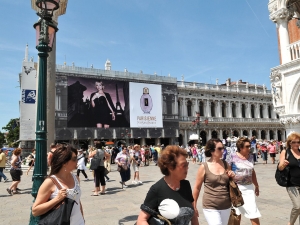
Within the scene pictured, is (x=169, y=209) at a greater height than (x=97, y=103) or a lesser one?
lesser

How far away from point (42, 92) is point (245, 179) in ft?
9.65

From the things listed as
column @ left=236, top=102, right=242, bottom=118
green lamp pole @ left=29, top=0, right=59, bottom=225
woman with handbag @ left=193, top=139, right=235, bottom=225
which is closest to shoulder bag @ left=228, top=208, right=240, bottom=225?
woman with handbag @ left=193, top=139, right=235, bottom=225

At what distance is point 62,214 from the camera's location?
2.04 m

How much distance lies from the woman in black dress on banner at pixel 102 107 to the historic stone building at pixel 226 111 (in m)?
11.2

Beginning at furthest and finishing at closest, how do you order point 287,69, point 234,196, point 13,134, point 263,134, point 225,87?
point 13,134 → point 263,134 → point 225,87 → point 287,69 → point 234,196

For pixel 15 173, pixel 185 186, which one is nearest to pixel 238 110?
pixel 15 173

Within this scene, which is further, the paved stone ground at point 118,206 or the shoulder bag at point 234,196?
the paved stone ground at point 118,206

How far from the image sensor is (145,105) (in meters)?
32.8

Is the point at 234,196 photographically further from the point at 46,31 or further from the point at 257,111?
the point at 257,111

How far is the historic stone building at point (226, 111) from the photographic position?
38.3 m

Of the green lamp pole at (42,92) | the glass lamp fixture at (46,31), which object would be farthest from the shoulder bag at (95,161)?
the glass lamp fixture at (46,31)

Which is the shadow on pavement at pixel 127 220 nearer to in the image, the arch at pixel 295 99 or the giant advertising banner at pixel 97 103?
the arch at pixel 295 99

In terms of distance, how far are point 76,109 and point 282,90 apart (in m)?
23.7

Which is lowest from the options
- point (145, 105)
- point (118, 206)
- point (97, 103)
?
point (118, 206)
